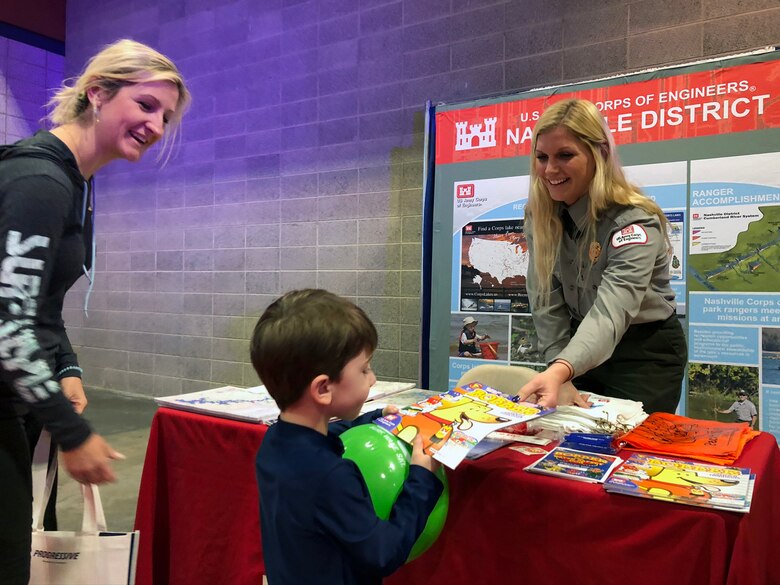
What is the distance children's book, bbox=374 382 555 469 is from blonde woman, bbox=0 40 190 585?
0.55 m

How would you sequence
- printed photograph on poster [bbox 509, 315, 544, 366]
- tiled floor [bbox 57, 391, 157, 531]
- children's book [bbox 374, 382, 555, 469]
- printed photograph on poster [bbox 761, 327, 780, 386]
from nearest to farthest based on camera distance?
children's book [bbox 374, 382, 555, 469] < printed photograph on poster [bbox 761, 327, 780, 386] < tiled floor [bbox 57, 391, 157, 531] < printed photograph on poster [bbox 509, 315, 544, 366]

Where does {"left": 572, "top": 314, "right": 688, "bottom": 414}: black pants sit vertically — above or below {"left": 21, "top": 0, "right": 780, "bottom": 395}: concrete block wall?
below

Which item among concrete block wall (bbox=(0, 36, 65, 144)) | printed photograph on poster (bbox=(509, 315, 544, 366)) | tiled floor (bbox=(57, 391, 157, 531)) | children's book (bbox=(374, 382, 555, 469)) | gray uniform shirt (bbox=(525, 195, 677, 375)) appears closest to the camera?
children's book (bbox=(374, 382, 555, 469))

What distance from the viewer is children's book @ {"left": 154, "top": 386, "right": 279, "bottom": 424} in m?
1.45

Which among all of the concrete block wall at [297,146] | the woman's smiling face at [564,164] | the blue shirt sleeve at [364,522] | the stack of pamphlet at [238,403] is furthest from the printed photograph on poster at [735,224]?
the blue shirt sleeve at [364,522]

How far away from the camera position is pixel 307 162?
166 inches

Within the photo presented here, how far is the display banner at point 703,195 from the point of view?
8.47ft

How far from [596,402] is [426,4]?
3062 millimetres

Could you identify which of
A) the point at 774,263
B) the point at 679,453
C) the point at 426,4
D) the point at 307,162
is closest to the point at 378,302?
the point at 307,162

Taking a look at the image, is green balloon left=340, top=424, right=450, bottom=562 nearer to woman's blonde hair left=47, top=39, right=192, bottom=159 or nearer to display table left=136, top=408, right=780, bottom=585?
display table left=136, top=408, right=780, bottom=585

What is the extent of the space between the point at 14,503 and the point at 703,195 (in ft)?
9.34

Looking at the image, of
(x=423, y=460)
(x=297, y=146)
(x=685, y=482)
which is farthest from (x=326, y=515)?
(x=297, y=146)

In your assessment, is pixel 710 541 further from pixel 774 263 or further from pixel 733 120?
pixel 733 120

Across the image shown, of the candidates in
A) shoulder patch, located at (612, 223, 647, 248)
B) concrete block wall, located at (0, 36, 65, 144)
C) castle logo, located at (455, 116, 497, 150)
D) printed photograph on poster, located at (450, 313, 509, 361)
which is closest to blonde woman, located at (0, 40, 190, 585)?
shoulder patch, located at (612, 223, 647, 248)
